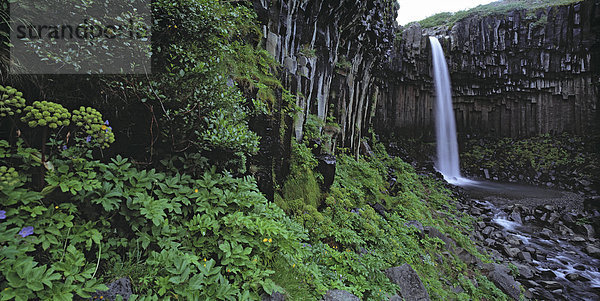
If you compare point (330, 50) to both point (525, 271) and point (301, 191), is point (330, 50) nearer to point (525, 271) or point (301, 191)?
point (301, 191)

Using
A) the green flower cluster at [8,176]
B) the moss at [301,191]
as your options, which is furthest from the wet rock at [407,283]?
the green flower cluster at [8,176]

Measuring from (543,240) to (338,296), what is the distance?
12.6 meters

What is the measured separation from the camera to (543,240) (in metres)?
10.1

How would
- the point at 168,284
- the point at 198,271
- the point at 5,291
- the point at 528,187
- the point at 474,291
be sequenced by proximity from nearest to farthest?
the point at 5,291, the point at 168,284, the point at 198,271, the point at 474,291, the point at 528,187

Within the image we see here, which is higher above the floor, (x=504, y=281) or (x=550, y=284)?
(x=504, y=281)

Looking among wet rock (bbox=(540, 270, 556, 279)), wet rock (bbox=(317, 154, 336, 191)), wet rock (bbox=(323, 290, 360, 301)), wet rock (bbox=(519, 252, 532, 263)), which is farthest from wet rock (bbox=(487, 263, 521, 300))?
wet rock (bbox=(323, 290, 360, 301))

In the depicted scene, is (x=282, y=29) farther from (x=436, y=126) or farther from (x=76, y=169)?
(x=436, y=126)

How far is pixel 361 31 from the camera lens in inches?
425

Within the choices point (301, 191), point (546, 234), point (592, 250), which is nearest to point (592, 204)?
point (546, 234)

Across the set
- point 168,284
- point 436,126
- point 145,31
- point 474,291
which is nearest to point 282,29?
point 145,31

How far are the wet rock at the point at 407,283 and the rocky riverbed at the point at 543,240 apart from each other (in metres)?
5.13

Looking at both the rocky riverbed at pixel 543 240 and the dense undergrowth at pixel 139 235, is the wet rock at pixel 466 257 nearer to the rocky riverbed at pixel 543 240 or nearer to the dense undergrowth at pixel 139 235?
the rocky riverbed at pixel 543 240

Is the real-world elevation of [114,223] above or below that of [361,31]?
below

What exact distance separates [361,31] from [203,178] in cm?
1080
